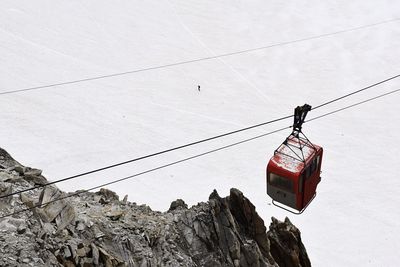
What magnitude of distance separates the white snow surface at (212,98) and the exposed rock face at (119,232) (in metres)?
11.6

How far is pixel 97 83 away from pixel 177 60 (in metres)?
8.47

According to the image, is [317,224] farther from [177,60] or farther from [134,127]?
[177,60]

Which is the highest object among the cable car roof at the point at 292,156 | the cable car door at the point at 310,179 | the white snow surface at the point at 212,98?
the cable car roof at the point at 292,156

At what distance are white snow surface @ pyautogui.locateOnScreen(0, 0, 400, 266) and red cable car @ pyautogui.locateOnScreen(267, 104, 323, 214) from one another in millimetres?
13916

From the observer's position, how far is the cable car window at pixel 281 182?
18062 mm

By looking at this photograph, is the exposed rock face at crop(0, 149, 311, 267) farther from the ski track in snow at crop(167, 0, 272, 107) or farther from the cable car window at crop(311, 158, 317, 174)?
the ski track in snow at crop(167, 0, 272, 107)

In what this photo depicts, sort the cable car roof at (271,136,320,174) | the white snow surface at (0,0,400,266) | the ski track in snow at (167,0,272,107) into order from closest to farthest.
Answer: the cable car roof at (271,136,320,174)
the white snow surface at (0,0,400,266)
the ski track in snow at (167,0,272,107)

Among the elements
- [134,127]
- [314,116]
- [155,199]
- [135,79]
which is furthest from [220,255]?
[135,79]

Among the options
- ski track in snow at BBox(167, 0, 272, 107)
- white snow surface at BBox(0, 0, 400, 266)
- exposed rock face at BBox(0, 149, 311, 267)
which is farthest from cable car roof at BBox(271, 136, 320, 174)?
ski track in snow at BBox(167, 0, 272, 107)

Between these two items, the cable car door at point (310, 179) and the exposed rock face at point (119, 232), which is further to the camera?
the cable car door at point (310, 179)

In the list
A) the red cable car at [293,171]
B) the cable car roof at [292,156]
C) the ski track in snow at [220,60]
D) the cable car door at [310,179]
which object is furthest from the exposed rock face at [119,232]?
the ski track in snow at [220,60]

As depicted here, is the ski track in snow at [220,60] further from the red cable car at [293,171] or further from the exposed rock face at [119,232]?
the red cable car at [293,171]

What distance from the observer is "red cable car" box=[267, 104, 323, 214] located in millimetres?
17844

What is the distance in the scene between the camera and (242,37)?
2197 inches
